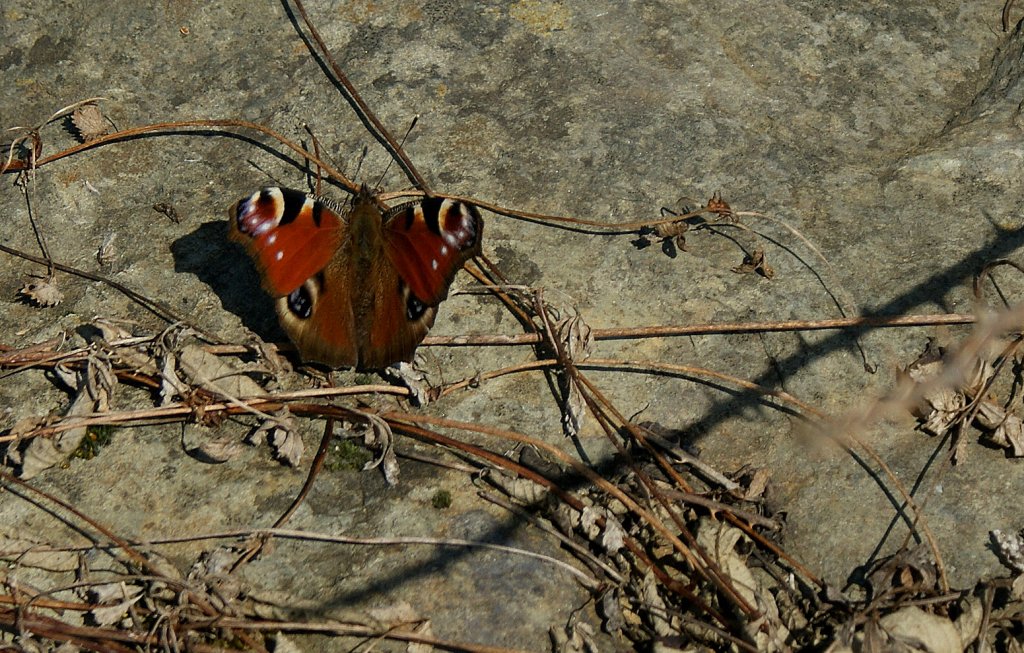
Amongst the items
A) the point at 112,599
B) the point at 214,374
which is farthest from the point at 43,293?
the point at 112,599

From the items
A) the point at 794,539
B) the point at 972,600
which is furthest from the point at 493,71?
the point at 972,600

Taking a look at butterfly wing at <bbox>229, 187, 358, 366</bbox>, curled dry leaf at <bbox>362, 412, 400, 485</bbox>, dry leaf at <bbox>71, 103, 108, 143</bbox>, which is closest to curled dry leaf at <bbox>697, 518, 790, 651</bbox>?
curled dry leaf at <bbox>362, 412, 400, 485</bbox>

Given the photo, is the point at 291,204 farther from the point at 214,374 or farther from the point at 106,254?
the point at 106,254

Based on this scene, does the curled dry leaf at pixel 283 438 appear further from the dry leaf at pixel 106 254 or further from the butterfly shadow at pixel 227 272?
the dry leaf at pixel 106 254

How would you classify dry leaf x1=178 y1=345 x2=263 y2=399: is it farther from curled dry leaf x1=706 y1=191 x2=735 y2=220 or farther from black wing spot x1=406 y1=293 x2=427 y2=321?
curled dry leaf x1=706 y1=191 x2=735 y2=220

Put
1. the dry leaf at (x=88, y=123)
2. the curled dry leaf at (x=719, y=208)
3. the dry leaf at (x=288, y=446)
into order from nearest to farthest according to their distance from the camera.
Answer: the dry leaf at (x=288, y=446) < the curled dry leaf at (x=719, y=208) < the dry leaf at (x=88, y=123)

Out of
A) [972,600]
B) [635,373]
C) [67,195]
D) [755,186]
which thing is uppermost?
[67,195]

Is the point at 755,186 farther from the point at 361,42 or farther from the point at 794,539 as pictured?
the point at 361,42

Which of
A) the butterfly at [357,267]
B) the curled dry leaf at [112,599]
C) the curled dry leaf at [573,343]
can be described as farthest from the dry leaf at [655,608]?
the curled dry leaf at [112,599]
